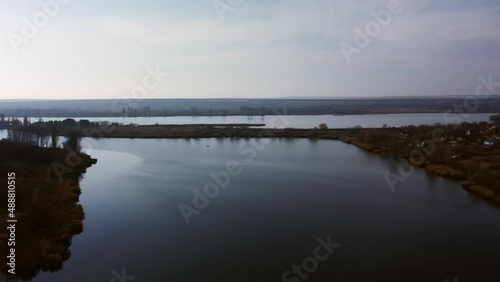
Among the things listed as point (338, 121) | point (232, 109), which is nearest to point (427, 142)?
point (338, 121)

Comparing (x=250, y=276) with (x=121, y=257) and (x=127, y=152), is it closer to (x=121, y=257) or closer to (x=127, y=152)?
(x=121, y=257)

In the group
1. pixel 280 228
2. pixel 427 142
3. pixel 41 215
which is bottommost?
pixel 280 228

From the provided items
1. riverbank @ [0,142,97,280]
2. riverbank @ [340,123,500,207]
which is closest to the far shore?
riverbank @ [340,123,500,207]

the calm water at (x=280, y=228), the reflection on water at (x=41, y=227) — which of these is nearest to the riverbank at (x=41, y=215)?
the reflection on water at (x=41, y=227)

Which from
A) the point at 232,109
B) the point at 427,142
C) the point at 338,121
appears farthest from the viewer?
the point at 232,109

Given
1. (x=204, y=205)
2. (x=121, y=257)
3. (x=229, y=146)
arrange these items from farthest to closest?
1. (x=229, y=146)
2. (x=204, y=205)
3. (x=121, y=257)

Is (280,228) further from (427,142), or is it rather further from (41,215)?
(427,142)

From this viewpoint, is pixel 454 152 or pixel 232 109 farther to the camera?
pixel 232 109

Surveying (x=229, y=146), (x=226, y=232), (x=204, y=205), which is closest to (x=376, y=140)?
(x=229, y=146)
